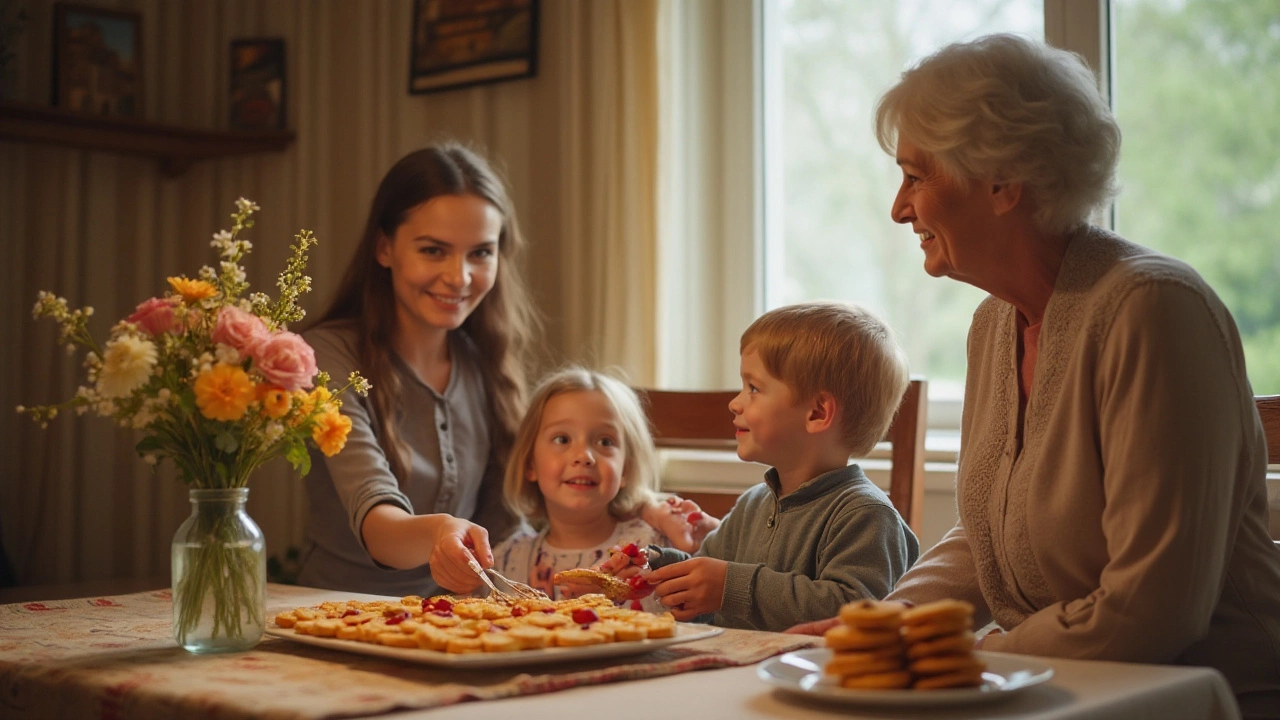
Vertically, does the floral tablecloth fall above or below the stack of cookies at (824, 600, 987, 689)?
below

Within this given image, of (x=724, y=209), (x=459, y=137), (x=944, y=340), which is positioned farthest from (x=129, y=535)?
(x=944, y=340)

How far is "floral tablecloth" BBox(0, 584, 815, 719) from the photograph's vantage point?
1028 mm

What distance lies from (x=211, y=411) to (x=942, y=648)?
0.80 meters

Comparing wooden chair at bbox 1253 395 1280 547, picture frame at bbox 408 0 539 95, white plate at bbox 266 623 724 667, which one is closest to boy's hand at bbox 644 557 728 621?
white plate at bbox 266 623 724 667

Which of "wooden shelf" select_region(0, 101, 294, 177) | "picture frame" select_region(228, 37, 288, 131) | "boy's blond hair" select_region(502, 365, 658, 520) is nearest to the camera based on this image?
"boy's blond hair" select_region(502, 365, 658, 520)

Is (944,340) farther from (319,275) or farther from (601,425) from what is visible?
(319,275)

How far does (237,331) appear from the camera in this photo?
1.34m

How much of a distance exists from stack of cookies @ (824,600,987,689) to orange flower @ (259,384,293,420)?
69 centimetres

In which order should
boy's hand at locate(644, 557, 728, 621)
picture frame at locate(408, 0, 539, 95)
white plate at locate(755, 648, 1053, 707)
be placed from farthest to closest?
picture frame at locate(408, 0, 539, 95)
boy's hand at locate(644, 557, 728, 621)
white plate at locate(755, 648, 1053, 707)

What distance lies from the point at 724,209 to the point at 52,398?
A: 2.23m

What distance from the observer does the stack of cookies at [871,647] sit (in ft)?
3.20

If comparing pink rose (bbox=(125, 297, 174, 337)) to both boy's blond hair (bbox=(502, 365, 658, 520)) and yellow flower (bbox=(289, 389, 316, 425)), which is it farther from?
boy's blond hair (bbox=(502, 365, 658, 520))

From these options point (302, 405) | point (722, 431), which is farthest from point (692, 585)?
point (722, 431)

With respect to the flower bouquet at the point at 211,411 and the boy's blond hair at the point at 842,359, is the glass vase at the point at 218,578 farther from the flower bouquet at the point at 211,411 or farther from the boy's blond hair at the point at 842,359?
the boy's blond hair at the point at 842,359
